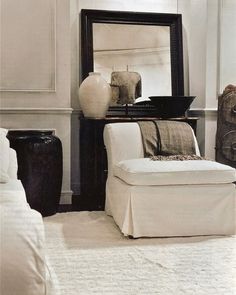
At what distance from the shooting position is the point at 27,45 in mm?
4012

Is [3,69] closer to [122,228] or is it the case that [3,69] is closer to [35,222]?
[122,228]

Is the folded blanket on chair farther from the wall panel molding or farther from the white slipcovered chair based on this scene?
the wall panel molding

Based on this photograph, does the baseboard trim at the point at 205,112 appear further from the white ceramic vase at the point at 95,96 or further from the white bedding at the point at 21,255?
the white bedding at the point at 21,255

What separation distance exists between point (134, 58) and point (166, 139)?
1.20 meters

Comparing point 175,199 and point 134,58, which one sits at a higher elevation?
point 134,58

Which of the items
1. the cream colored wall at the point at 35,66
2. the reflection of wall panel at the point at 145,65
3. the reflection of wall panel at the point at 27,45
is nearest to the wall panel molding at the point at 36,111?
the cream colored wall at the point at 35,66

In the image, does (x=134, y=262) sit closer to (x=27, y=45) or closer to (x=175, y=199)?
(x=175, y=199)

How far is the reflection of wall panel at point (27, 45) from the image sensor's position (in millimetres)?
3967

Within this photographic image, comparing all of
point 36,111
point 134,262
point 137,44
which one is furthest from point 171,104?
point 134,262

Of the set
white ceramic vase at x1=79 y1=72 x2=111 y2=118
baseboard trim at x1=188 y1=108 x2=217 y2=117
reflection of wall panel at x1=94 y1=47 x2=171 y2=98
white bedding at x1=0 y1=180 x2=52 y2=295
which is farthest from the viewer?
reflection of wall panel at x1=94 y1=47 x2=171 y2=98

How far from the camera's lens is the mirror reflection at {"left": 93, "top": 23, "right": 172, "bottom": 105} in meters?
4.52

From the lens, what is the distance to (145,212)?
3.14 metres

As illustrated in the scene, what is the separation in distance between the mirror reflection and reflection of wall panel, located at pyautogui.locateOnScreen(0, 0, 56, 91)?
1.97 ft

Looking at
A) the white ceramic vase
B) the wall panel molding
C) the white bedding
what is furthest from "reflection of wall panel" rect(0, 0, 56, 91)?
the white bedding
